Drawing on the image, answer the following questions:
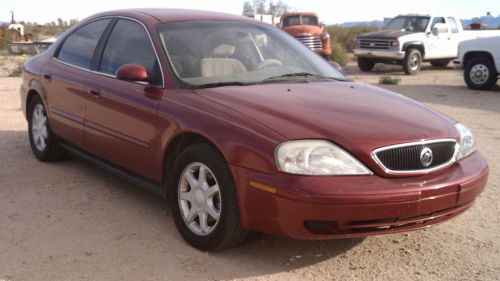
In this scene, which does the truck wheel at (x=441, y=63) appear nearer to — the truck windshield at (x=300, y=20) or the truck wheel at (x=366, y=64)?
the truck wheel at (x=366, y=64)

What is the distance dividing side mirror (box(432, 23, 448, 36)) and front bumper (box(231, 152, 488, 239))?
1646 cm

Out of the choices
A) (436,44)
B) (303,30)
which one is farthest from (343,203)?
(303,30)

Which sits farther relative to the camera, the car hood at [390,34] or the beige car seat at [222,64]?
the car hood at [390,34]

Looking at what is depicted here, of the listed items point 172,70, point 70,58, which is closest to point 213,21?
point 172,70

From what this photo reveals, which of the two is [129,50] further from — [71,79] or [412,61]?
[412,61]

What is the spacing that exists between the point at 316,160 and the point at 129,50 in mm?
2187

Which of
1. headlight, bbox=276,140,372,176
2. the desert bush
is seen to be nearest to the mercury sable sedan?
headlight, bbox=276,140,372,176

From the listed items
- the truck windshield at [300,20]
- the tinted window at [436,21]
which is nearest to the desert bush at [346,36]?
the truck windshield at [300,20]

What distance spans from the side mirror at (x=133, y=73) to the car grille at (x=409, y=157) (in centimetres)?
182

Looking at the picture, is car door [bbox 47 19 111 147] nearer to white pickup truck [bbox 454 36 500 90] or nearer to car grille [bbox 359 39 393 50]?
white pickup truck [bbox 454 36 500 90]

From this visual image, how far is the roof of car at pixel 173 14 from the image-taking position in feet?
15.8

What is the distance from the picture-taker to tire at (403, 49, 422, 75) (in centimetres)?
1862

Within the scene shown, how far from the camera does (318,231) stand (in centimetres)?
341

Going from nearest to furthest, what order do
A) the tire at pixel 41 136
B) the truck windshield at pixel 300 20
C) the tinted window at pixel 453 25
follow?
1. the tire at pixel 41 136
2. the tinted window at pixel 453 25
3. the truck windshield at pixel 300 20
